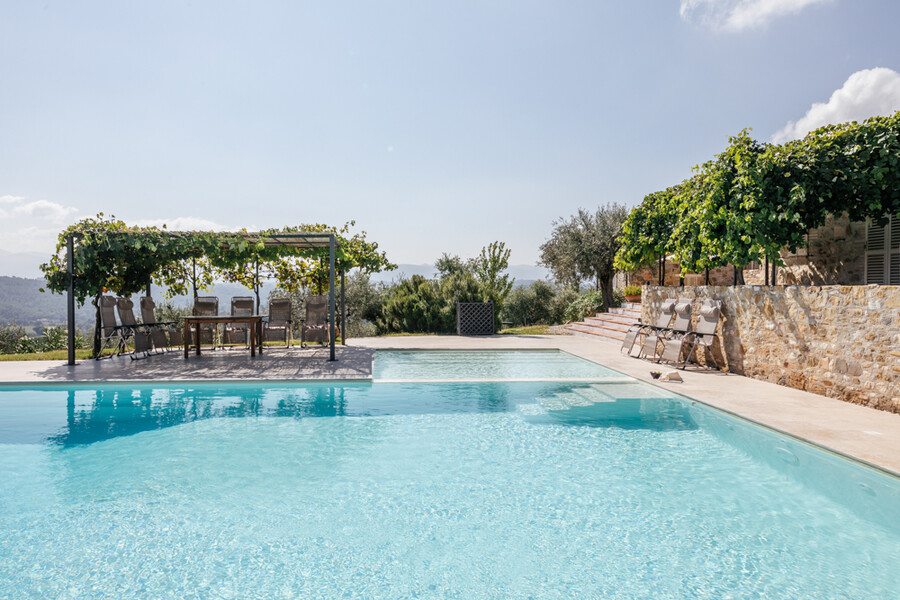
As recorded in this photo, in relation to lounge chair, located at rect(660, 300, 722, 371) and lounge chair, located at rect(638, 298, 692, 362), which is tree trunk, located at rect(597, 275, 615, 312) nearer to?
lounge chair, located at rect(638, 298, 692, 362)

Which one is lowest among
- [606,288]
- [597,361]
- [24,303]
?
[597,361]

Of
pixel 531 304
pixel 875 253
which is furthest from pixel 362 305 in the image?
pixel 875 253

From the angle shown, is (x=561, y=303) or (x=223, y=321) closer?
(x=223, y=321)

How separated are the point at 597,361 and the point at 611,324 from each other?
5531 millimetres

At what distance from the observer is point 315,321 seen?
11273 mm

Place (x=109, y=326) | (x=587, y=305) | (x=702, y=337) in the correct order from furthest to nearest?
(x=587, y=305) < (x=109, y=326) < (x=702, y=337)

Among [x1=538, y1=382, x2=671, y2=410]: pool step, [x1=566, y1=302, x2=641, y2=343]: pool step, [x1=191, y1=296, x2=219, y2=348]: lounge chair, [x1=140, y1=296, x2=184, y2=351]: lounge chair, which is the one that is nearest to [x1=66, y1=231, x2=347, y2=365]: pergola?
[x1=140, y1=296, x2=184, y2=351]: lounge chair

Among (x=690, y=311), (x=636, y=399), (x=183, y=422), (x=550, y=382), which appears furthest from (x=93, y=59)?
(x=690, y=311)

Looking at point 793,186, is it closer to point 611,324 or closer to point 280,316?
point 611,324

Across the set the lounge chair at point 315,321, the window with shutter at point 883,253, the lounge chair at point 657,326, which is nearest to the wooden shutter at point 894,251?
the window with shutter at point 883,253

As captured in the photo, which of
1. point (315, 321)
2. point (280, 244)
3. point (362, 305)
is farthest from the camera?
point (362, 305)

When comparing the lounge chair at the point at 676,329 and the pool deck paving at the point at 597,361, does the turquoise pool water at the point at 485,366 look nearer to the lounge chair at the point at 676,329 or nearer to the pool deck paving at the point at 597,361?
the pool deck paving at the point at 597,361

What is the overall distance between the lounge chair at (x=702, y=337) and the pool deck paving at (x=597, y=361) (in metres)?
0.42

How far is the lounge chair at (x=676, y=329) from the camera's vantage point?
8.77 meters
